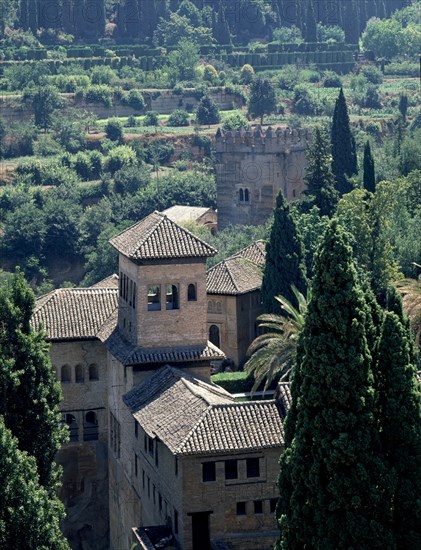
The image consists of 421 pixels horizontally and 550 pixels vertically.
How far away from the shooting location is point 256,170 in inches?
3777

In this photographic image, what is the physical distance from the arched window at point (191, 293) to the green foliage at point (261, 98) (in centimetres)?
8241

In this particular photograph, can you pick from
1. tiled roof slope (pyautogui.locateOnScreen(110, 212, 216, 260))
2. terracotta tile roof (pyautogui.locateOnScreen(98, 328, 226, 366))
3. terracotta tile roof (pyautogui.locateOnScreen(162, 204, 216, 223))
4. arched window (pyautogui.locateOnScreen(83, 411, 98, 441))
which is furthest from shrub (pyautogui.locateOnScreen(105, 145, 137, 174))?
terracotta tile roof (pyautogui.locateOnScreen(98, 328, 226, 366))

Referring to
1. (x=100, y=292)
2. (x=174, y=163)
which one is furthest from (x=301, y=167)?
(x=100, y=292)

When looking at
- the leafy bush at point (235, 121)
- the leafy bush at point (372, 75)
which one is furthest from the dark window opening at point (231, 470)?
the leafy bush at point (372, 75)

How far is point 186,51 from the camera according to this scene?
14888 cm

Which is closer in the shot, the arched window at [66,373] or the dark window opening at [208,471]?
the dark window opening at [208,471]

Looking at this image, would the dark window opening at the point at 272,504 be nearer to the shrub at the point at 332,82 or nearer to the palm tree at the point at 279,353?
the palm tree at the point at 279,353

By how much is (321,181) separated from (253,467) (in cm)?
3391

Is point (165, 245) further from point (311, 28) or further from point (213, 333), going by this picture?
point (311, 28)

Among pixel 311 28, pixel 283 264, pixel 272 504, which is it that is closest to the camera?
pixel 272 504

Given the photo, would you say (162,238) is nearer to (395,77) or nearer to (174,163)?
(174,163)

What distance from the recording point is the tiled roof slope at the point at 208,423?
4447cm

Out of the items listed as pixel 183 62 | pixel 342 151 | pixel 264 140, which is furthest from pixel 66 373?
pixel 183 62

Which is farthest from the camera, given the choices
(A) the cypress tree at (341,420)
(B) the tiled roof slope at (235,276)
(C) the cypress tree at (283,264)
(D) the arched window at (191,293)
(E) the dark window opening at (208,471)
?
(B) the tiled roof slope at (235,276)
